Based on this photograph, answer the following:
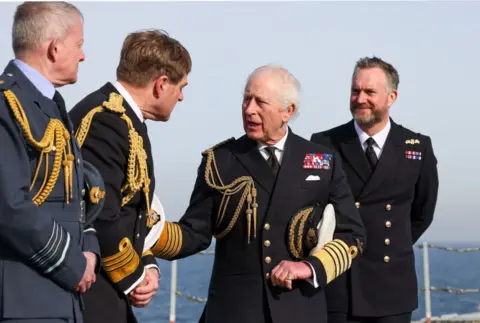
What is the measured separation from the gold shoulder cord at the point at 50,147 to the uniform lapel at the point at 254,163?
1.49 metres

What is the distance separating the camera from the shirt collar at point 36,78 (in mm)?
3939

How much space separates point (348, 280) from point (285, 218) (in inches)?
43.7

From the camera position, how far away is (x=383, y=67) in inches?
259

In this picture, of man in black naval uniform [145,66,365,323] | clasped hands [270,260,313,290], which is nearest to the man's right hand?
man in black naval uniform [145,66,365,323]

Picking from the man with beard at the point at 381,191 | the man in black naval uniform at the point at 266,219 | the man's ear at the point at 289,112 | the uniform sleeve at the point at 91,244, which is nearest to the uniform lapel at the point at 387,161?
the man with beard at the point at 381,191

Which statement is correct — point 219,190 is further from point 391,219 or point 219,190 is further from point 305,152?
point 391,219

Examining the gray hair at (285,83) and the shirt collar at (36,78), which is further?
the gray hair at (285,83)

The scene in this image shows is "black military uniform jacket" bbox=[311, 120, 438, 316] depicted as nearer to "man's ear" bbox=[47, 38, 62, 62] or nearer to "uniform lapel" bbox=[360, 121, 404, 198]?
"uniform lapel" bbox=[360, 121, 404, 198]

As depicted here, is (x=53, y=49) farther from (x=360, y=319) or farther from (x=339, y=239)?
(x=360, y=319)

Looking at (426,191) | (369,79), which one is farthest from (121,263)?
(426,191)

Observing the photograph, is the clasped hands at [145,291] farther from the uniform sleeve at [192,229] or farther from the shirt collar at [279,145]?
the shirt collar at [279,145]

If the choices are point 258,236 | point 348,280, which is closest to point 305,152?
point 258,236

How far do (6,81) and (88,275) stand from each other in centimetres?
82

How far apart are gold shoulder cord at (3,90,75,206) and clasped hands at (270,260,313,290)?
56.0 inches
